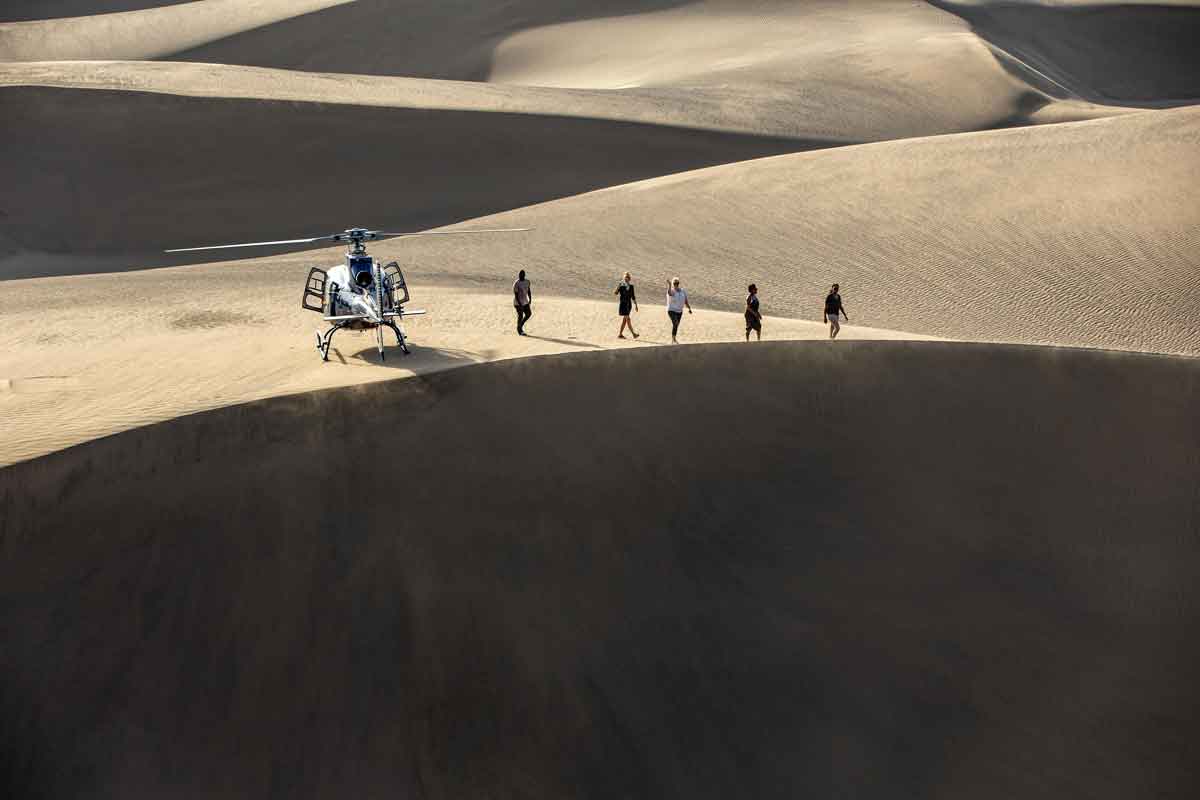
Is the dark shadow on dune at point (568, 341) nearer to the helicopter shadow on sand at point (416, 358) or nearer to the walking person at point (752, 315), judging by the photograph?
the helicopter shadow on sand at point (416, 358)

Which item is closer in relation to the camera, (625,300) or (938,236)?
(625,300)

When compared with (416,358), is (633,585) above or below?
below

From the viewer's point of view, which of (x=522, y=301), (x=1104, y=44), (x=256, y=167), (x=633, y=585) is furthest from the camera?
(x=1104, y=44)

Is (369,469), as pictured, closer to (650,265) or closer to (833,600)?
(833,600)

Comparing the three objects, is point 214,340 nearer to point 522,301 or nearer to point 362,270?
point 362,270

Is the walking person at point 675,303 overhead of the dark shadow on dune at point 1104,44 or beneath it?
beneath

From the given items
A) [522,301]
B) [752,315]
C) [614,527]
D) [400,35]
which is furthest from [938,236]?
[400,35]

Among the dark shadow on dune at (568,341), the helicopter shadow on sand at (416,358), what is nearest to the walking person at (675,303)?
the dark shadow on dune at (568,341)
